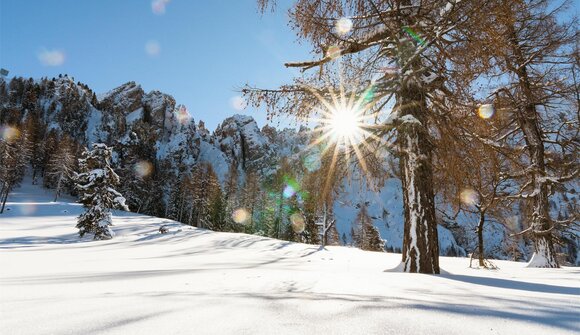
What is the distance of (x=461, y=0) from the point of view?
4223 mm

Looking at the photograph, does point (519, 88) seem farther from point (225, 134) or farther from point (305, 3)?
point (225, 134)

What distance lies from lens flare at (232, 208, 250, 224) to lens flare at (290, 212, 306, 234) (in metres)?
13.3

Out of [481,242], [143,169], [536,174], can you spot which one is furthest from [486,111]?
[143,169]

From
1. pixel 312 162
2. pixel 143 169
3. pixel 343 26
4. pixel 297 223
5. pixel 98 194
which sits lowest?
pixel 297 223

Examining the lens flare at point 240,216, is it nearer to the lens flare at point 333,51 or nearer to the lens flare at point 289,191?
the lens flare at point 289,191

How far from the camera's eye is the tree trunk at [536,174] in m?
8.76

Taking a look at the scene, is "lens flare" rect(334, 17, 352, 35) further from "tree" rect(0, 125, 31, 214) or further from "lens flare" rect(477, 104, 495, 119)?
"tree" rect(0, 125, 31, 214)

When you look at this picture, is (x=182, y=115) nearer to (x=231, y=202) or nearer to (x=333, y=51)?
(x=231, y=202)

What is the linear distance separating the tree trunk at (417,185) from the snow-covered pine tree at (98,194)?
749 inches

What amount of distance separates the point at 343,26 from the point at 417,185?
303 centimetres

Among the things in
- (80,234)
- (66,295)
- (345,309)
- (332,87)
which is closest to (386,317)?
(345,309)

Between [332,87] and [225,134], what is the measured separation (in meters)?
91.3

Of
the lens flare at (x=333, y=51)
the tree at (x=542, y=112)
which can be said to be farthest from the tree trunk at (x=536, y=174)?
the lens flare at (x=333, y=51)

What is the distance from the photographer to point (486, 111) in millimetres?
5535
